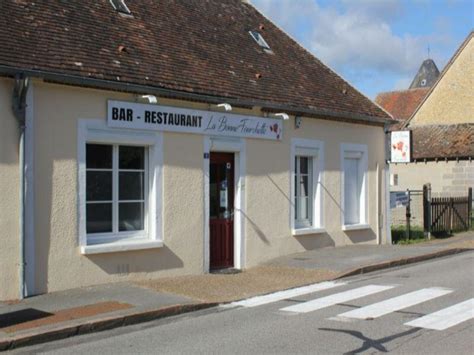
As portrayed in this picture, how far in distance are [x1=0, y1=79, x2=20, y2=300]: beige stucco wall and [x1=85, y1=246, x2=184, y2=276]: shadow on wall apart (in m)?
1.30

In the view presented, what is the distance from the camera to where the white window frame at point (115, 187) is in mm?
10227

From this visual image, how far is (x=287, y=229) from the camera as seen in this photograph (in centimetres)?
1415

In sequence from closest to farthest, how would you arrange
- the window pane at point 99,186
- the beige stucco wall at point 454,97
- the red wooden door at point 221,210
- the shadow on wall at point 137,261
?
the shadow on wall at point 137,261
the window pane at point 99,186
the red wooden door at point 221,210
the beige stucco wall at point 454,97

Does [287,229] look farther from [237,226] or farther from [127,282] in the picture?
[127,282]

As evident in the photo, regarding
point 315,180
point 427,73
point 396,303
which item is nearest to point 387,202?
point 315,180

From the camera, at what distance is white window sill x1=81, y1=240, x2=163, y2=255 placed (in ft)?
33.4

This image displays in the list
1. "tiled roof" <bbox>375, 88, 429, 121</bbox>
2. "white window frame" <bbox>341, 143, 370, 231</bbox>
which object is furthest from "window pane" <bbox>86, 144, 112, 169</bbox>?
"tiled roof" <bbox>375, 88, 429, 121</bbox>

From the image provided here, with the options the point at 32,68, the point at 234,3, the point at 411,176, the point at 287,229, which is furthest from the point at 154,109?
the point at 411,176

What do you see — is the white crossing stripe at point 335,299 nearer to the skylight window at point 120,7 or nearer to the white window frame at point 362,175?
the white window frame at point 362,175

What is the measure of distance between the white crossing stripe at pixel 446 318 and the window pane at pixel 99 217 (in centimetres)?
531

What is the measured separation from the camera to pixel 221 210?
1291cm

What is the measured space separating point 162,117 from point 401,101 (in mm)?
42830

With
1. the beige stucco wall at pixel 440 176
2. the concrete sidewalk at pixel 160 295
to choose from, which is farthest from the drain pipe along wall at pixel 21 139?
the beige stucco wall at pixel 440 176

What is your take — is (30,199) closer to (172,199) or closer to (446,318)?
(172,199)
